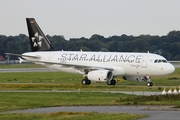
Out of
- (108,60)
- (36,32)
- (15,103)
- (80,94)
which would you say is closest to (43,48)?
(36,32)

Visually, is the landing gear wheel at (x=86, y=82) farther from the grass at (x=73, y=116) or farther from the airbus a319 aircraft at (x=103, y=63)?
the grass at (x=73, y=116)

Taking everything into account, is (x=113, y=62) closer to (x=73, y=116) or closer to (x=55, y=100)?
(x=55, y=100)

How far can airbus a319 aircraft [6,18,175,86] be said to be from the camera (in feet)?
214

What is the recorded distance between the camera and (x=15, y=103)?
39.9 m

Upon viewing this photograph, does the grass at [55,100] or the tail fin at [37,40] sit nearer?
the grass at [55,100]

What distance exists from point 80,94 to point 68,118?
18409 mm

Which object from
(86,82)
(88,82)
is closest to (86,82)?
(86,82)

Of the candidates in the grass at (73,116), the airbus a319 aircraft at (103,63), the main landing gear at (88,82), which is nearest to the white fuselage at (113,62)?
the airbus a319 aircraft at (103,63)

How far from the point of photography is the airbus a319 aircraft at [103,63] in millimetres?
65375

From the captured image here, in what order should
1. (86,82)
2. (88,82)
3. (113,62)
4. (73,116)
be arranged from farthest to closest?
(113,62)
(88,82)
(86,82)
(73,116)

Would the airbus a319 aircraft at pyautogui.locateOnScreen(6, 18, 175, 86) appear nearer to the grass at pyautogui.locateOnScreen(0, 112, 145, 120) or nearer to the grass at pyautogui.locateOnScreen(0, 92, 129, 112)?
the grass at pyautogui.locateOnScreen(0, 92, 129, 112)

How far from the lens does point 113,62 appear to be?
2670 inches

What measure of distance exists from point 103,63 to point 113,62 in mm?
1296

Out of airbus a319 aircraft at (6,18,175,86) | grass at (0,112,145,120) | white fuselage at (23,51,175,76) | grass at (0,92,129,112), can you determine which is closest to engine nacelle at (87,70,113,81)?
airbus a319 aircraft at (6,18,175,86)
